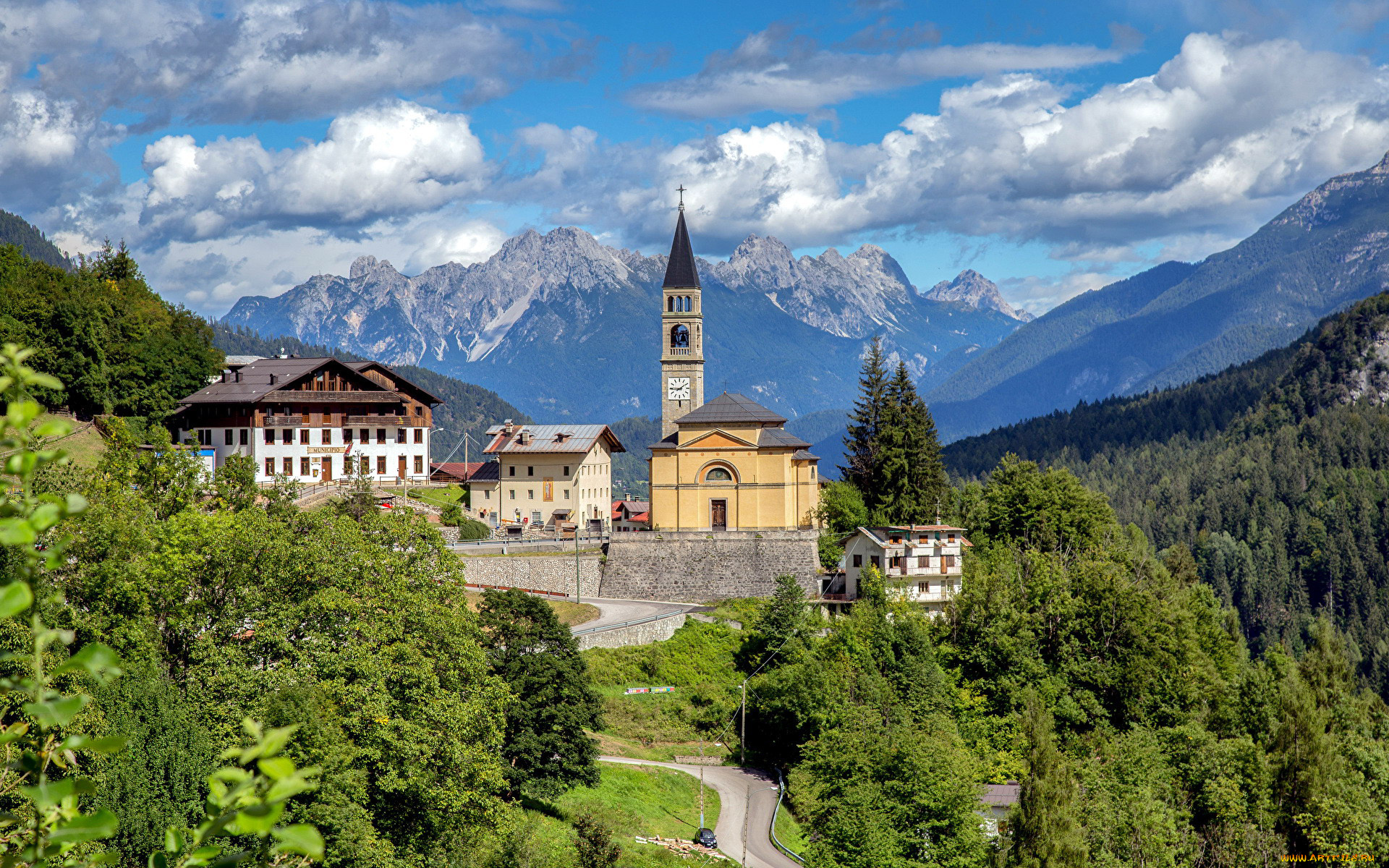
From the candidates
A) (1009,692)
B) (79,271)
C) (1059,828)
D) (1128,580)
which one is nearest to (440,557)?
(1059,828)

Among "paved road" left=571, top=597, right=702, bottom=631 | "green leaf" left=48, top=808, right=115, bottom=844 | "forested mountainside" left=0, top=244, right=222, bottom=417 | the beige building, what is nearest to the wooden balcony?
the beige building

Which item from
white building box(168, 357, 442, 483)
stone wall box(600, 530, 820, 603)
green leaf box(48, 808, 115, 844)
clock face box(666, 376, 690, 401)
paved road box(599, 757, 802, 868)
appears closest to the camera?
green leaf box(48, 808, 115, 844)

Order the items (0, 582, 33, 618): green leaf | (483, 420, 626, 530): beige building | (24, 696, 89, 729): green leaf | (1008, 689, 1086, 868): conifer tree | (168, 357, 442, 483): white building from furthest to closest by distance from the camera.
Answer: (483, 420, 626, 530): beige building → (168, 357, 442, 483): white building → (1008, 689, 1086, 868): conifer tree → (24, 696, 89, 729): green leaf → (0, 582, 33, 618): green leaf

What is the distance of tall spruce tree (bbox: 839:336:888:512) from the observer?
260 feet

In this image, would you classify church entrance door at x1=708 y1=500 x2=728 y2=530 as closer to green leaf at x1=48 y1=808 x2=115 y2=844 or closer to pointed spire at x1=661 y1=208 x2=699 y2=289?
pointed spire at x1=661 y1=208 x2=699 y2=289

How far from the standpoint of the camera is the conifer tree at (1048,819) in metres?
41.6

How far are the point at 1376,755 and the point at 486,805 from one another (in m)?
41.9

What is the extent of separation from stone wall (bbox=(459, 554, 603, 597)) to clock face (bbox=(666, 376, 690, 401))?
1080 inches

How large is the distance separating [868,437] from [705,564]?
644 inches

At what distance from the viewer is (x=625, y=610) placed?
66.9 m

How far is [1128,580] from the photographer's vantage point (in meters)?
67.9

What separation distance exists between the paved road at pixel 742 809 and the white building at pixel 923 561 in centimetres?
1579

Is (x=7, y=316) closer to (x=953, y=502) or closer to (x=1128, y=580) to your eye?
(x=953, y=502)

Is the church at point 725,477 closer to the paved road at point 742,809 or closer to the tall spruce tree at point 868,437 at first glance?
the tall spruce tree at point 868,437
